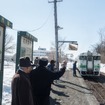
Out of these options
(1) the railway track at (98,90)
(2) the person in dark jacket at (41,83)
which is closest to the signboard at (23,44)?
(1) the railway track at (98,90)

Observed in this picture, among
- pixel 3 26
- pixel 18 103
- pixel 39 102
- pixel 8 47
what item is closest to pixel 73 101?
pixel 3 26

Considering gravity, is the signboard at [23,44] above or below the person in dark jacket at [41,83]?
above

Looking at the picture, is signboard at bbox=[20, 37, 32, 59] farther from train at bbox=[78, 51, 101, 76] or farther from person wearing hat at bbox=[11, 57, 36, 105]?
train at bbox=[78, 51, 101, 76]

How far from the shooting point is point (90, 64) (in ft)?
117

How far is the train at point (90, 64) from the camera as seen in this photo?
117 ft

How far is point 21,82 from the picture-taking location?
18.9ft

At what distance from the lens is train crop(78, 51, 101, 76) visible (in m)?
35.6

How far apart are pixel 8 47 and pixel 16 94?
80609 millimetres

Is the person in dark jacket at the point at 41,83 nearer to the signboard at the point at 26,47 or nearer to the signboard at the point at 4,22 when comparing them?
the signboard at the point at 4,22

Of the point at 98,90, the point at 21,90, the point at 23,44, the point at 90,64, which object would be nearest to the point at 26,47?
the point at 23,44

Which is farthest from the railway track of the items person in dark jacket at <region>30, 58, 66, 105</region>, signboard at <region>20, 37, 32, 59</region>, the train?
person in dark jacket at <region>30, 58, 66, 105</region>

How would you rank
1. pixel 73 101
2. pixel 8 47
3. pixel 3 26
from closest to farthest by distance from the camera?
pixel 3 26 < pixel 73 101 < pixel 8 47

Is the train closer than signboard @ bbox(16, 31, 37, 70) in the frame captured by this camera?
No

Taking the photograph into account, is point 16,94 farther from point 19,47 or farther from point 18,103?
point 19,47
